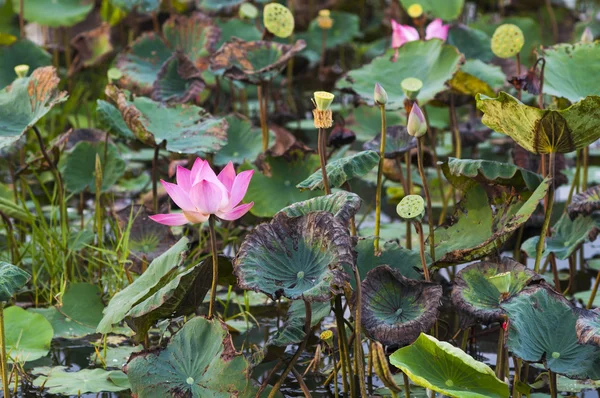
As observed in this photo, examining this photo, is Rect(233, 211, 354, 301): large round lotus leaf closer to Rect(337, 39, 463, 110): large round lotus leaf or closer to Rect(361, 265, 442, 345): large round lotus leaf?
Rect(361, 265, 442, 345): large round lotus leaf

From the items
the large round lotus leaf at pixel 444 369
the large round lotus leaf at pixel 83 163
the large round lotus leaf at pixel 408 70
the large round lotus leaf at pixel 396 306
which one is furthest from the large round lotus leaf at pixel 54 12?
the large round lotus leaf at pixel 444 369

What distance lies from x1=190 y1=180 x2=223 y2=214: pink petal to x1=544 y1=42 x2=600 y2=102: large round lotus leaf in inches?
40.6

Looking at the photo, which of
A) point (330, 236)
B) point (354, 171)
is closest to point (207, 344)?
point (330, 236)

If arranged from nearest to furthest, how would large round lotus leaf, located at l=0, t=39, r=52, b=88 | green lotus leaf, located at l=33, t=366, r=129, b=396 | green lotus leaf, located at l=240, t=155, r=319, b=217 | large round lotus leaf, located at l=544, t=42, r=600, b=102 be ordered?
1. green lotus leaf, located at l=33, t=366, r=129, b=396
2. large round lotus leaf, located at l=544, t=42, r=600, b=102
3. green lotus leaf, located at l=240, t=155, r=319, b=217
4. large round lotus leaf, located at l=0, t=39, r=52, b=88

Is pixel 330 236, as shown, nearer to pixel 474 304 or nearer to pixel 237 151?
pixel 474 304

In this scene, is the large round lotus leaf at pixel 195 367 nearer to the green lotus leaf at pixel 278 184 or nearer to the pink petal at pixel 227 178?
the pink petal at pixel 227 178

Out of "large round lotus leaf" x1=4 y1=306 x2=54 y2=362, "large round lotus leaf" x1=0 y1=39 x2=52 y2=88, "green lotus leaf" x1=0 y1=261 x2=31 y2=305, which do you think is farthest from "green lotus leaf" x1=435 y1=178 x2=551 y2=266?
"large round lotus leaf" x1=0 y1=39 x2=52 y2=88

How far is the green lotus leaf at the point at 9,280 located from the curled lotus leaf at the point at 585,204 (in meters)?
1.27

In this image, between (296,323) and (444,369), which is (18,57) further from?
(444,369)

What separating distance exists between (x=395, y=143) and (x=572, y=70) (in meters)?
0.50

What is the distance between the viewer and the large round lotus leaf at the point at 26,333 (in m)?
2.11

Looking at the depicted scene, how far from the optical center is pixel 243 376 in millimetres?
1640

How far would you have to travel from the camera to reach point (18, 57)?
369 cm

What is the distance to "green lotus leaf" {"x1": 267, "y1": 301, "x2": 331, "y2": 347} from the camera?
67.6 inches
